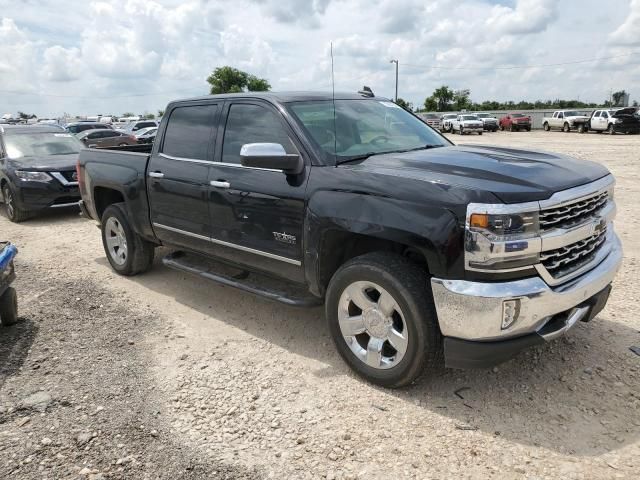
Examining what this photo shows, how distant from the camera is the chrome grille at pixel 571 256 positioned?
304cm

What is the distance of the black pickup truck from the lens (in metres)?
2.90

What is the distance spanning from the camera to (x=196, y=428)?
3.13 metres

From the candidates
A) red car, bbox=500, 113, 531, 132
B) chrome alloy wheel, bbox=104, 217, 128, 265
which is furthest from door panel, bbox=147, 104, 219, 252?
red car, bbox=500, 113, 531, 132

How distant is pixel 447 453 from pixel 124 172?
4196 millimetres

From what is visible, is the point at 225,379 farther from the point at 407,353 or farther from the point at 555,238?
the point at 555,238

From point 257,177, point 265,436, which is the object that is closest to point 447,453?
point 265,436

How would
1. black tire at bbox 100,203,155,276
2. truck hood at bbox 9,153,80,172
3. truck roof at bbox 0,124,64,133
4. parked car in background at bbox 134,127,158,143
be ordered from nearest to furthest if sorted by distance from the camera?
black tire at bbox 100,203,155,276 < truck hood at bbox 9,153,80,172 < truck roof at bbox 0,124,64,133 < parked car in background at bbox 134,127,158,143

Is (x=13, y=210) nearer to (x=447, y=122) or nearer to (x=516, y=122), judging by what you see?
(x=447, y=122)

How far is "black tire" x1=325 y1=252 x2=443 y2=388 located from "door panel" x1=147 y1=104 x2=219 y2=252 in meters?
1.69

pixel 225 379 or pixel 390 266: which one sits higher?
pixel 390 266

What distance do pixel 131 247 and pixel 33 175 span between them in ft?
15.7

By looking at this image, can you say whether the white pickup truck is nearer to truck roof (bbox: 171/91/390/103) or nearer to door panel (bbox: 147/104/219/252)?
truck roof (bbox: 171/91/390/103)

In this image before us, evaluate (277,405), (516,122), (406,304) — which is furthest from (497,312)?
(516,122)

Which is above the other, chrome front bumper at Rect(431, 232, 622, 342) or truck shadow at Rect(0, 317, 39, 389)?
chrome front bumper at Rect(431, 232, 622, 342)
